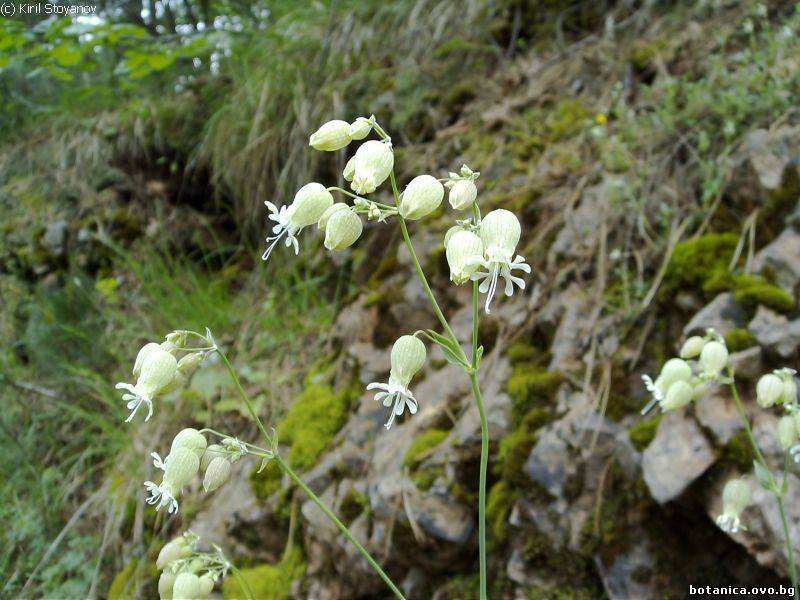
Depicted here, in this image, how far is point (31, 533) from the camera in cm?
293

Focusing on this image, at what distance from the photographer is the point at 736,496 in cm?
162

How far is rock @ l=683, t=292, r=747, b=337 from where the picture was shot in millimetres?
2148

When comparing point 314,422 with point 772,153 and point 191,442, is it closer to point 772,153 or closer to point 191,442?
point 191,442

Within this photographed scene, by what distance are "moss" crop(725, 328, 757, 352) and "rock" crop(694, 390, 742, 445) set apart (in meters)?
0.16

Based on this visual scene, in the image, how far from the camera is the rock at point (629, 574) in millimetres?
1960

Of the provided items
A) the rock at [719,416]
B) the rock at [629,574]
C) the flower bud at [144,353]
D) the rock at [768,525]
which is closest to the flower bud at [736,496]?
the rock at [768,525]

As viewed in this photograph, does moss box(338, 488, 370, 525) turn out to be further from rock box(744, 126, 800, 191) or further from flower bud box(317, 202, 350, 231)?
rock box(744, 126, 800, 191)

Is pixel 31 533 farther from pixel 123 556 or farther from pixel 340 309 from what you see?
pixel 340 309

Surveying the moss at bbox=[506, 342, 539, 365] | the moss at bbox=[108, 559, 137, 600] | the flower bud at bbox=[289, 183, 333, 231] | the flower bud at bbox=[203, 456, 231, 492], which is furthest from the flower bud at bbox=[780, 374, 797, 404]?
the moss at bbox=[108, 559, 137, 600]

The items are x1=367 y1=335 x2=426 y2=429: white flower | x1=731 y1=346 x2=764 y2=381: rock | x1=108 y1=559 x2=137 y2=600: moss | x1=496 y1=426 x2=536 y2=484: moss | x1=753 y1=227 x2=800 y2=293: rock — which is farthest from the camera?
x1=108 y1=559 x2=137 y2=600: moss

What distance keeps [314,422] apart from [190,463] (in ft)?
5.94

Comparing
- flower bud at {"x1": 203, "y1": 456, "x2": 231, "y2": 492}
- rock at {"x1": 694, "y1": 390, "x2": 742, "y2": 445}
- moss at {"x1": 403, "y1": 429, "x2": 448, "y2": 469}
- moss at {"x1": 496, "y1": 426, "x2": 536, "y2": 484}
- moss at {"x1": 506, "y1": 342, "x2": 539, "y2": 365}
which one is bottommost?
moss at {"x1": 403, "y1": 429, "x2": 448, "y2": 469}

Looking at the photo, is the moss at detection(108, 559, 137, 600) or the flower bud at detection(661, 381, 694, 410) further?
the moss at detection(108, 559, 137, 600)

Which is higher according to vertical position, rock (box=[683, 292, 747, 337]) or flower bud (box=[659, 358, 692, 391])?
flower bud (box=[659, 358, 692, 391])
